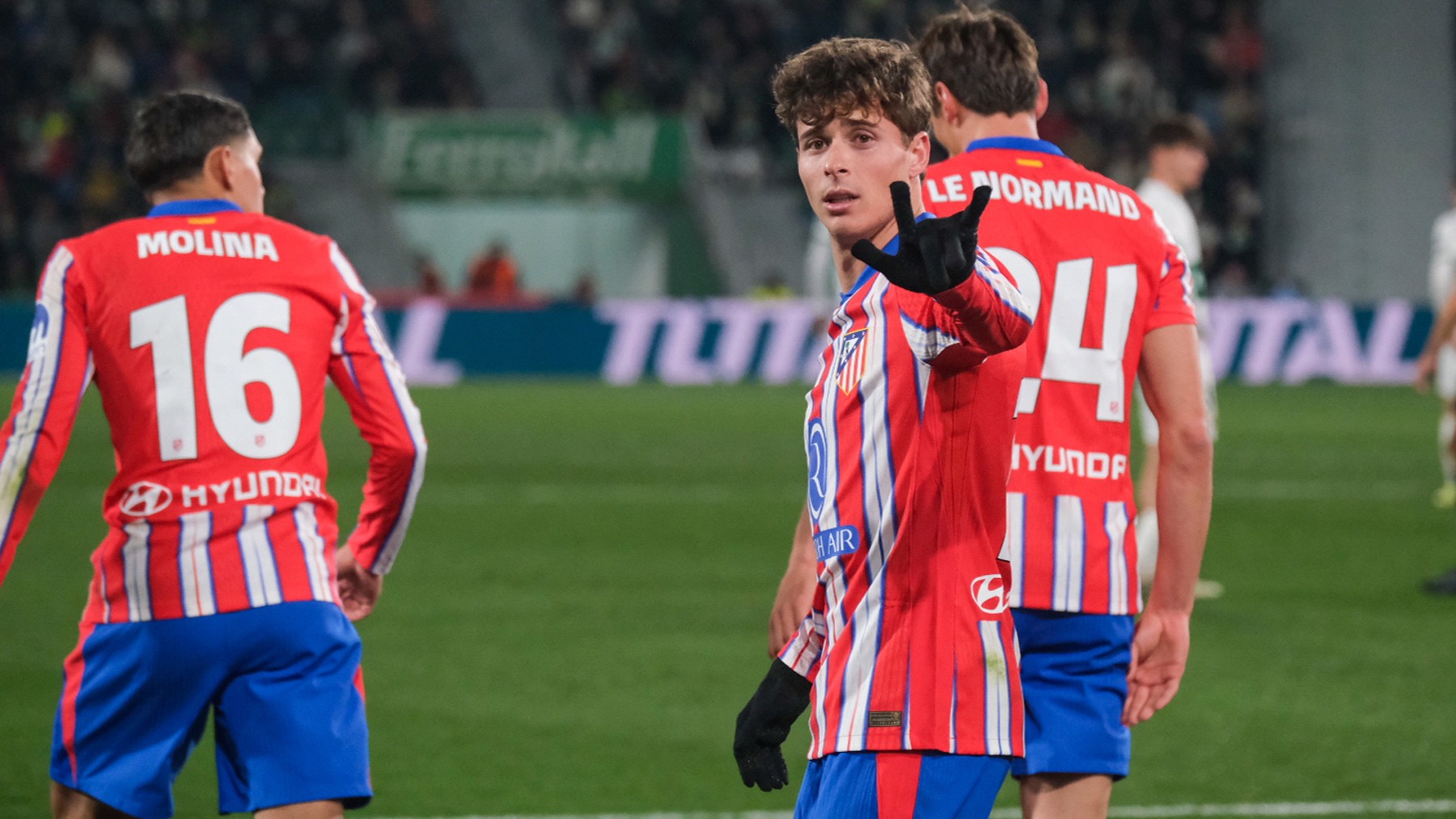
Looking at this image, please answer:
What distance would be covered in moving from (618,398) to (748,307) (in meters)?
3.02

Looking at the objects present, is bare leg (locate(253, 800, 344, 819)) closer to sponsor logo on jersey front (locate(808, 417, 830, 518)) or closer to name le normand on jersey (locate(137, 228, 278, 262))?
name le normand on jersey (locate(137, 228, 278, 262))

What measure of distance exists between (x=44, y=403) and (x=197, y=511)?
1.14 ft

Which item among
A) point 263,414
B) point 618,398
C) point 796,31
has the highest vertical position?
point 796,31

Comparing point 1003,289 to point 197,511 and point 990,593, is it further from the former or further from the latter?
point 197,511

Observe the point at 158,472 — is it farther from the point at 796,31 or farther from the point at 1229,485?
the point at 796,31

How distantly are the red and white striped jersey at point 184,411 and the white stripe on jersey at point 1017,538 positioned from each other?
1.35m

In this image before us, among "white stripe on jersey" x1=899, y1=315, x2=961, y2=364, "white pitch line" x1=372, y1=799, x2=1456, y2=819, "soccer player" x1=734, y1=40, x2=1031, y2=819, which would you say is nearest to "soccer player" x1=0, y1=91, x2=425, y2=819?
"soccer player" x1=734, y1=40, x2=1031, y2=819

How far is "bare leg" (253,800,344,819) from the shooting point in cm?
341

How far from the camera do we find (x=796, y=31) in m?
31.3

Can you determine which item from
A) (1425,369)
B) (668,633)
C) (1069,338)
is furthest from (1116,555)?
(1425,369)

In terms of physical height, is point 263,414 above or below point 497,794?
above

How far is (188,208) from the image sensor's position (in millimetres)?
3662

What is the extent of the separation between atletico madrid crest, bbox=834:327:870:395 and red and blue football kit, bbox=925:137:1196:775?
86 centimetres

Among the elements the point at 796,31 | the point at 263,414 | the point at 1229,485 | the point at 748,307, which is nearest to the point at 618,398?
the point at 748,307
